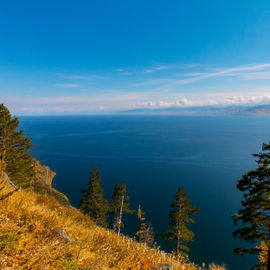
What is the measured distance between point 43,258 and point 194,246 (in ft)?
139

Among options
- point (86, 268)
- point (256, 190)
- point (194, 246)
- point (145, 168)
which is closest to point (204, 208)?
point (194, 246)

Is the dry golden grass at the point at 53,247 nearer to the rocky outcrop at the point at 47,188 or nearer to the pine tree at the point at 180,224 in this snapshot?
the pine tree at the point at 180,224

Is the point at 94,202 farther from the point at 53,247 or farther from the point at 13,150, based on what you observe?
the point at 53,247

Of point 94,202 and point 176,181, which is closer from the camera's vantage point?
point 94,202

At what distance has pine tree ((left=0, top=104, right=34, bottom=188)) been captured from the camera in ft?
67.4

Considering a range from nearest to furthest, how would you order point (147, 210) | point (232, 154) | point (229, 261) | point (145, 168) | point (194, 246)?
point (229, 261) → point (194, 246) → point (147, 210) → point (145, 168) → point (232, 154)

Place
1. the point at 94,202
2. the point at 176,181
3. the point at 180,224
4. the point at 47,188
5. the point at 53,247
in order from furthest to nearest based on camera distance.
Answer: the point at 176,181 < the point at 47,188 < the point at 94,202 < the point at 180,224 < the point at 53,247

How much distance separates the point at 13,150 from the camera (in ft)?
73.5

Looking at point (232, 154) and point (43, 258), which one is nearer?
point (43, 258)

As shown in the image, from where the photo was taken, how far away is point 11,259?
2.43 m

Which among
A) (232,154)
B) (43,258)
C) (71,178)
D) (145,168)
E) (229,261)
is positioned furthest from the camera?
(232,154)

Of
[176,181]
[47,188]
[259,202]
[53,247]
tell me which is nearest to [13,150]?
[47,188]

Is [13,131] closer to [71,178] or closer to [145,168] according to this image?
[71,178]

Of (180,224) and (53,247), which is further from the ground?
(53,247)
